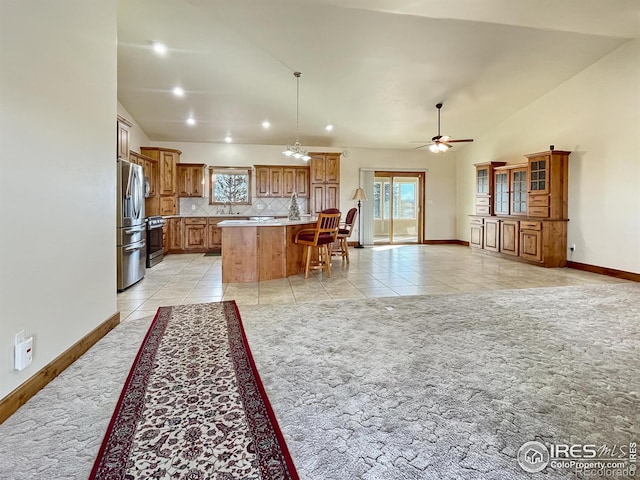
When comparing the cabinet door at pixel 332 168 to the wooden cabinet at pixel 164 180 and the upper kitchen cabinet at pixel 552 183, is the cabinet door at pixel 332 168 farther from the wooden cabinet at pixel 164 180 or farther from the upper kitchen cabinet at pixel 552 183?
the upper kitchen cabinet at pixel 552 183

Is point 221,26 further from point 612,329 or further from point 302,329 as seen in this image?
point 612,329

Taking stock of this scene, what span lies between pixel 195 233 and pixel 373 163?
4986 millimetres

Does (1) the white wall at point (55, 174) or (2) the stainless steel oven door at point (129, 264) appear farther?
(2) the stainless steel oven door at point (129, 264)

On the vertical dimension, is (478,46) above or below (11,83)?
above

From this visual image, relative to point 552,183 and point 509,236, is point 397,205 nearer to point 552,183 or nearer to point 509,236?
point 509,236

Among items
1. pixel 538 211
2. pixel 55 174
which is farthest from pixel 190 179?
pixel 538 211

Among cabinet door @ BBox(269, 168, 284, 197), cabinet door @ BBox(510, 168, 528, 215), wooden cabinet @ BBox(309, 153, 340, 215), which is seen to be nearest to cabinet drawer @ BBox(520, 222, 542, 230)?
cabinet door @ BBox(510, 168, 528, 215)

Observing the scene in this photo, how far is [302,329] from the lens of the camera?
295cm

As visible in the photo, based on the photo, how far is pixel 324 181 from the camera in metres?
8.78

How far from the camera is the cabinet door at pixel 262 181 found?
8805 mm

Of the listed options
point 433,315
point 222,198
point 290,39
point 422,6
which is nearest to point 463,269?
point 433,315

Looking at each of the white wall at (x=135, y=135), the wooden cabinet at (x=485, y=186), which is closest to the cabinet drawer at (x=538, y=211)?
the wooden cabinet at (x=485, y=186)

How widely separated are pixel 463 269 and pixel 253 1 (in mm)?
4948

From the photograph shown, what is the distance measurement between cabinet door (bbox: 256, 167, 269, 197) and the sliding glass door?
10.1ft
